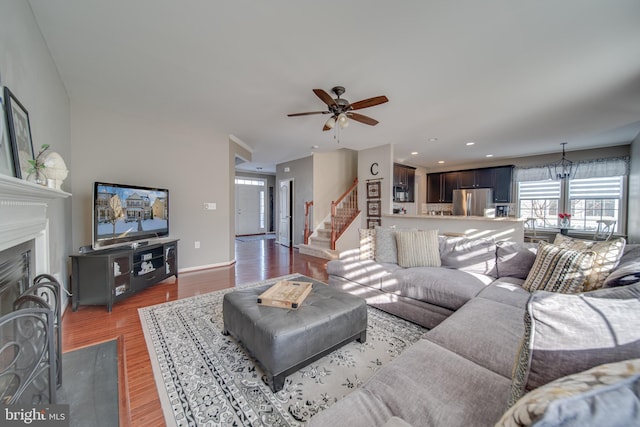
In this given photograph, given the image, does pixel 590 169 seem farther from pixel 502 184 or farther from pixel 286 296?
pixel 286 296

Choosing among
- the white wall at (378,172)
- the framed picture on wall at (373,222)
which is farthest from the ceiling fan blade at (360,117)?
the framed picture on wall at (373,222)

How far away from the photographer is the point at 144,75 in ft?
8.67

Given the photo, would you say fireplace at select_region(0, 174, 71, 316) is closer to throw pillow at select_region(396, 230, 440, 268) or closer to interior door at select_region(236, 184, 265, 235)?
throw pillow at select_region(396, 230, 440, 268)

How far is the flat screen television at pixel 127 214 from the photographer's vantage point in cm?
288

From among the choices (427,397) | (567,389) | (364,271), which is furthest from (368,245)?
(567,389)

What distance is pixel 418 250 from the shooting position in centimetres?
282

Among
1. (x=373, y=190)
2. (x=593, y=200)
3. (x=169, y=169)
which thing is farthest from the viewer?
(x=373, y=190)

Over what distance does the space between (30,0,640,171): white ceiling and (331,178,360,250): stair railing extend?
265 cm

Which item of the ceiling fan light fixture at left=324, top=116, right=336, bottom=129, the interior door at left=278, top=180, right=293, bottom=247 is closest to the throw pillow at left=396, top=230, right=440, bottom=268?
the ceiling fan light fixture at left=324, top=116, right=336, bottom=129

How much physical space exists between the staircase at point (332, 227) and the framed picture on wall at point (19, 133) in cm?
469

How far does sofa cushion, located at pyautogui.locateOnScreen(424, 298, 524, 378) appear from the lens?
3.96 feet

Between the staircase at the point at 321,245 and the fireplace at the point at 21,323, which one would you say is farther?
the staircase at the point at 321,245

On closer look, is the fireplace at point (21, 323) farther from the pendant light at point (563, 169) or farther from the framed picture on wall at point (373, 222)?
the pendant light at point (563, 169)

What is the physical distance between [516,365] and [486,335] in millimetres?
670
